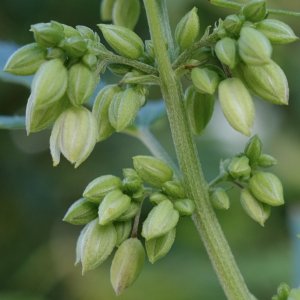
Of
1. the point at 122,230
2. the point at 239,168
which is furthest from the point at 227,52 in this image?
the point at 122,230

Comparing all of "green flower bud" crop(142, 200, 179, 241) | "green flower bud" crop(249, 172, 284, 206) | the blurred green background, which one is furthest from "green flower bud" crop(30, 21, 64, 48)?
the blurred green background

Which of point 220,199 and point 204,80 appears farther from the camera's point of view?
point 220,199

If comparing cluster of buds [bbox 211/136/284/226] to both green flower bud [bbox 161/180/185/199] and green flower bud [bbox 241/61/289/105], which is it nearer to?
green flower bud [bbox 161/180/185/199]

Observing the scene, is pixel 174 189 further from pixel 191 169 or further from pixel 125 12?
pixel 125 12

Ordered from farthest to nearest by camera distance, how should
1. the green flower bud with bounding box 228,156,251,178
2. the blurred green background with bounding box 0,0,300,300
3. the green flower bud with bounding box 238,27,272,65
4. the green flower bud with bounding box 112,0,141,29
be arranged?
the blurred green background with bounding box 0,0,300,300 → the green flower bud with bounding box 112,0,141,29 → the green flower bud with bounding box 228,156,251,178 → the green flower bud with bounding box 238,27,272,65

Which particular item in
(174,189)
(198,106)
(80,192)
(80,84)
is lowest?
(80,192)

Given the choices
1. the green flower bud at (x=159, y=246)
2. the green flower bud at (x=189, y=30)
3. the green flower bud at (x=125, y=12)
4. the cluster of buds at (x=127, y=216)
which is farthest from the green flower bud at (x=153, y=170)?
the green flower bud at (x=125, y=12)
